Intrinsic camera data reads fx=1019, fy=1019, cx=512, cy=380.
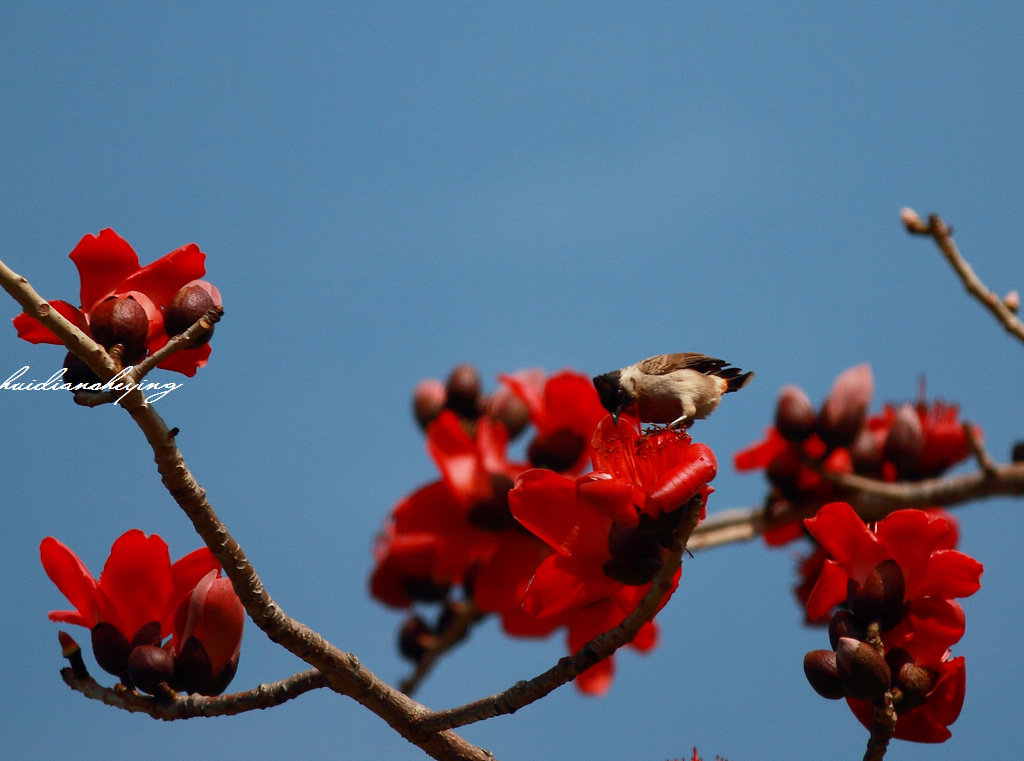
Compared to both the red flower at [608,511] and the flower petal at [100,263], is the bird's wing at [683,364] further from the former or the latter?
the flower petal at [100,263]

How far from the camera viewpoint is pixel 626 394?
7.14 feet

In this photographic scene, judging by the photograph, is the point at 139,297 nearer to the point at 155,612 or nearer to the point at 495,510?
the point at 155,612

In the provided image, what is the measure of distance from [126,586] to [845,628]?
117 centimetres

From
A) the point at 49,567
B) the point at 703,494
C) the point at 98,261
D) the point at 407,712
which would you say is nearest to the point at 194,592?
the point at 49,567

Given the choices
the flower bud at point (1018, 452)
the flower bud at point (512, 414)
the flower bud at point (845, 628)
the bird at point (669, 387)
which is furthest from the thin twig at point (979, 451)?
the flower bud at point (512, 414)

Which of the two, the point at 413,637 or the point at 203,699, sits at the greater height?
the point at 203,699

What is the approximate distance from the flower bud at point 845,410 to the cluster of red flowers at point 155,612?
221cm

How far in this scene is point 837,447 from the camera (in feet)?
11.0

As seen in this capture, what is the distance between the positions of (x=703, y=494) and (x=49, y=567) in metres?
1.09

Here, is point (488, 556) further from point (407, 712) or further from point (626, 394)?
point (407, 712)

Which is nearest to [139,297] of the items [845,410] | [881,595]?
[881,595]

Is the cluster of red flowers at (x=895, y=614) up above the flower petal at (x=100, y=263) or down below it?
below

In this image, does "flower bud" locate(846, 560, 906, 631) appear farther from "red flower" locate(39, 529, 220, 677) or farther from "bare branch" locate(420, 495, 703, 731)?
"red flower" locate(39, 529, 220, 677)

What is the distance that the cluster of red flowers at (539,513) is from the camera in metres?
1.63
